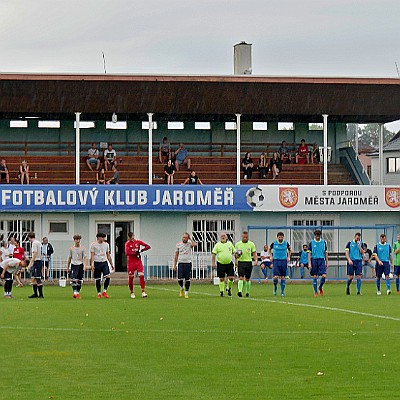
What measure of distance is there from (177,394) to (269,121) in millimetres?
42861

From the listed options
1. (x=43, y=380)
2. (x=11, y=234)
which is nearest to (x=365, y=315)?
(x=43, y=380)

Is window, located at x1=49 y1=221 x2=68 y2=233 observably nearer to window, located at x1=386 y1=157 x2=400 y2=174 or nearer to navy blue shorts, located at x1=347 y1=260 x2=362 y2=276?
navy blue shorts, located at x1=347 y1=260 x2=362 y2=276

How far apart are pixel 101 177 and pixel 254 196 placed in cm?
649

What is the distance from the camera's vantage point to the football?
46.6 meters

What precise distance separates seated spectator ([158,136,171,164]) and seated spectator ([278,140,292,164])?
16.4 ft

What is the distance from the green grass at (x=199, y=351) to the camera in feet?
41.0

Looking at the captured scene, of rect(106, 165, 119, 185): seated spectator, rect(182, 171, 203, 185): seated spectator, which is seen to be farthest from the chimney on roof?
rect(106, 165, 119, 185): seated spectator

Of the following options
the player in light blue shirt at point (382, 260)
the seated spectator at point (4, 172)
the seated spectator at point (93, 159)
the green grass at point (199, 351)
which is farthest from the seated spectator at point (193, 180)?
the green grass at point (199, 351)

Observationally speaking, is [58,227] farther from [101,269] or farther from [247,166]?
[101,269]

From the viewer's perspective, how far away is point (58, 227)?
4666 centimetres

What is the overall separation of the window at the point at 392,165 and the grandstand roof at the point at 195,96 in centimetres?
1611

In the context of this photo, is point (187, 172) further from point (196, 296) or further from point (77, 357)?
point (77, 357)

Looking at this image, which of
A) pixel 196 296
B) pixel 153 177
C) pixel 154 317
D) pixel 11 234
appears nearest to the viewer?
pixel 154 317

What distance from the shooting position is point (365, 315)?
2264 centimetres
